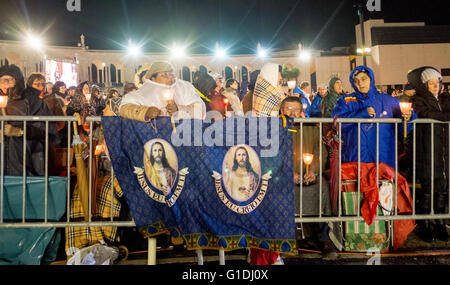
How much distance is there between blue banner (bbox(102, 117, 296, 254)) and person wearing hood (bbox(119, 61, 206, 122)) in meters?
0.32

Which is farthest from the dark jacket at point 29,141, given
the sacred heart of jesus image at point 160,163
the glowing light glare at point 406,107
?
the glowing light glare at point 406,107

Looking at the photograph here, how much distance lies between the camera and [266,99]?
4645 mm

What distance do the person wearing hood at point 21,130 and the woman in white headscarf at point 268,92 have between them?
2.49 metres

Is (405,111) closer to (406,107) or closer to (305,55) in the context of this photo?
(406,107)

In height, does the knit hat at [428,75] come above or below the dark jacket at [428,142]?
above

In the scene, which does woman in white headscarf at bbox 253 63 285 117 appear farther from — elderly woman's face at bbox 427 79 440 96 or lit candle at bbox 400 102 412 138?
elderly woman's face at bbox 427 79 440 96

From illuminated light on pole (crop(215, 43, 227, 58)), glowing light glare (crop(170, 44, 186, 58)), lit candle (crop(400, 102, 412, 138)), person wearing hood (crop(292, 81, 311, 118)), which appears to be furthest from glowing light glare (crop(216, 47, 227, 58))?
lit candle (crop(400, 102, 412, 138))

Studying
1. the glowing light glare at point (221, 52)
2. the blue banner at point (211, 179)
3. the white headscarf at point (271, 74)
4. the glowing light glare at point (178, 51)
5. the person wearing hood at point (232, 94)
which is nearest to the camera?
the blue banner at point (211, 179)

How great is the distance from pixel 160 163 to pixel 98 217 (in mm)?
1138

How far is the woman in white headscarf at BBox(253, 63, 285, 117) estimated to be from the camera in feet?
15.1

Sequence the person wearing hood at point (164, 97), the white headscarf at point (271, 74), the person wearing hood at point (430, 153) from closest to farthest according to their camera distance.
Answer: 1. the person wearing hood at point (164, 97)
2. the white headscarf at point (271, 74)
3. the person wearing hood at point (430, 153)

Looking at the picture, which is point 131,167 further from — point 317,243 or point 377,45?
point 377,45

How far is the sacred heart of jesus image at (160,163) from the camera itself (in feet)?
13.6

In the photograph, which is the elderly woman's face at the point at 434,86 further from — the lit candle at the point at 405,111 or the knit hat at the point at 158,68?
the knit hat at the point at 158,68
